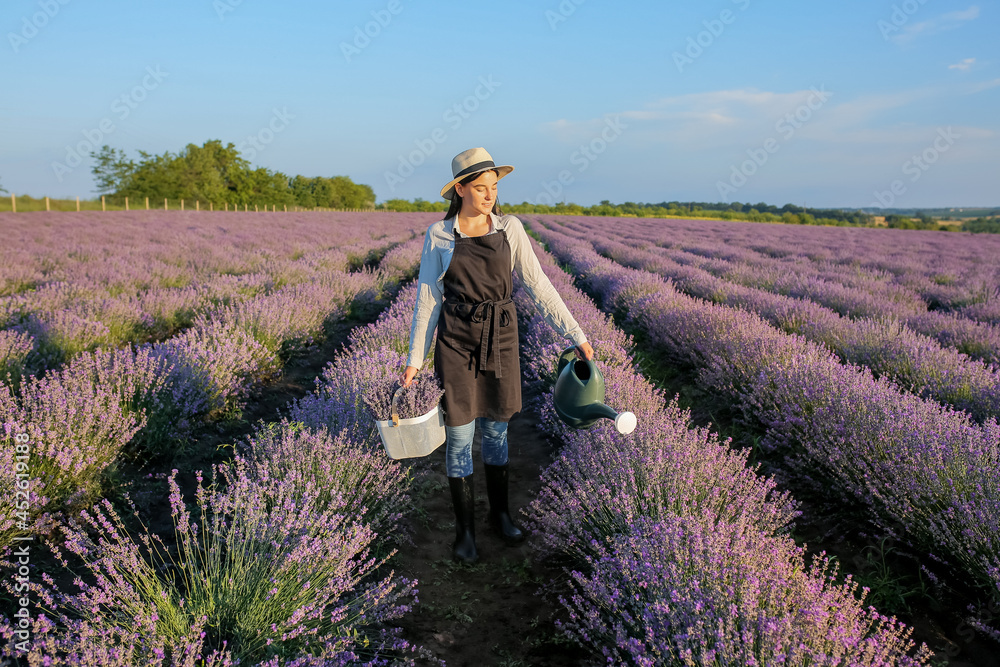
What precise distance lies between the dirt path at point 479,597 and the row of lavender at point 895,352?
9.08 feet

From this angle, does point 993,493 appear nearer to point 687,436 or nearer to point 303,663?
point 687,436

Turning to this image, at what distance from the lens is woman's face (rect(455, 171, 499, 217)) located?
225 centimetres

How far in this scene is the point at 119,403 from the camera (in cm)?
320

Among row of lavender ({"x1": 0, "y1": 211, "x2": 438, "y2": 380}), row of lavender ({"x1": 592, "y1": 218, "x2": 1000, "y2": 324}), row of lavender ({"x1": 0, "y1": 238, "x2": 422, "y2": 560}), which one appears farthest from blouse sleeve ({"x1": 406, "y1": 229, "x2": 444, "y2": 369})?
row of lavender ({"x1": 592, "y1": 218, "x2": 1000, "y2": 324})

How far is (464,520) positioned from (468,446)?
0.35m

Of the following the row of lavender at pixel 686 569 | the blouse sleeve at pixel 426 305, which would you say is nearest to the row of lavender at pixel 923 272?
the row of lavender at pixel 686 569

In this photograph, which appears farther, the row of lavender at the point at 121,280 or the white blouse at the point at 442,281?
the row of lavender at the point at 121,280

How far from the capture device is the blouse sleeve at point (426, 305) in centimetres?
237

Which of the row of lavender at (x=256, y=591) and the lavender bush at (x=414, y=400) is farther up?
the lavender bush at (x=414, y=400)

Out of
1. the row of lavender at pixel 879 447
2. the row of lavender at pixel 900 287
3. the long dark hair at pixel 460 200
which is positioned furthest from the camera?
the row of lavender at pixel 900 287

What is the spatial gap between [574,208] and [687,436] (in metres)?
69.5

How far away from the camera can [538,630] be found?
2068 millimetres

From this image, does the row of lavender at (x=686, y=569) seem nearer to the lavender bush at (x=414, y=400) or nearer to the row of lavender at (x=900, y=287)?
the lavender bush at (x=414, y=400)

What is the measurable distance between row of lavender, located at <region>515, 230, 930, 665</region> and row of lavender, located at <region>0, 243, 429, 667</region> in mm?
682
